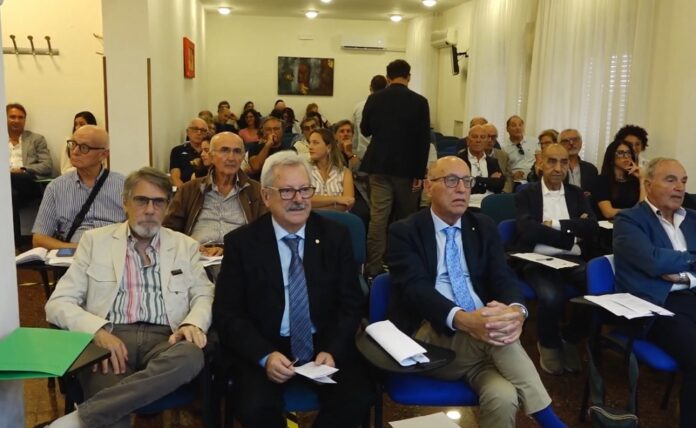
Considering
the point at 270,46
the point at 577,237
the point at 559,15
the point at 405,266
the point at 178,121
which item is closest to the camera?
the point at 405,266

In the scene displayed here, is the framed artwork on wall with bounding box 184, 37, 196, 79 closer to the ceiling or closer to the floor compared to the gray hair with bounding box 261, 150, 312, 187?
closer to the ceiling

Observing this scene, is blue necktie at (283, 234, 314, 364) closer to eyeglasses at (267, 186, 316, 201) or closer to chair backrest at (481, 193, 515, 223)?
eyeglasses at (267, 186, 316, 201)

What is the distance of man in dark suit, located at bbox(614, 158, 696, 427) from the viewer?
8.76 ft

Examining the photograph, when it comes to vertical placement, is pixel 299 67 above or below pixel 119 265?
above

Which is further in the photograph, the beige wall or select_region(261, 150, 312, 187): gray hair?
the beige wall

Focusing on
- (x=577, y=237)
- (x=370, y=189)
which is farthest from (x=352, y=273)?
(x=370, y=189)

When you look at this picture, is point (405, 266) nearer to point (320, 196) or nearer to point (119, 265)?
point (119, 265)

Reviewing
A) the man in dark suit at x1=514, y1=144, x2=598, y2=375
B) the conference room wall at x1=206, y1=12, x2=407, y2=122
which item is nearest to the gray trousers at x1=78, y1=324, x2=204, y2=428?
the man in dark suit at x1=514, y1=144, x2=598, y2=375

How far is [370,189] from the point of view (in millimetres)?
5559

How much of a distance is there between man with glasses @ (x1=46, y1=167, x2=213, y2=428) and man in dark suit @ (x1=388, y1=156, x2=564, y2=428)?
844 millimetres

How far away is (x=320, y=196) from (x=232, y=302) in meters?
2.47

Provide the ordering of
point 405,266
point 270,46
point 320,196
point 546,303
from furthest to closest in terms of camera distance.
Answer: point 270,46 → point 320,196 → point 546,303 → point 405,266

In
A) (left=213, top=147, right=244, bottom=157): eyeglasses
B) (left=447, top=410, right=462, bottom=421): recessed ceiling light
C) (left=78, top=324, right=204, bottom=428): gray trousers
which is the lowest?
(left=447, top=410, right=462, bottom=421): recessed ceiling light

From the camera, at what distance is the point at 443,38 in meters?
11.5
